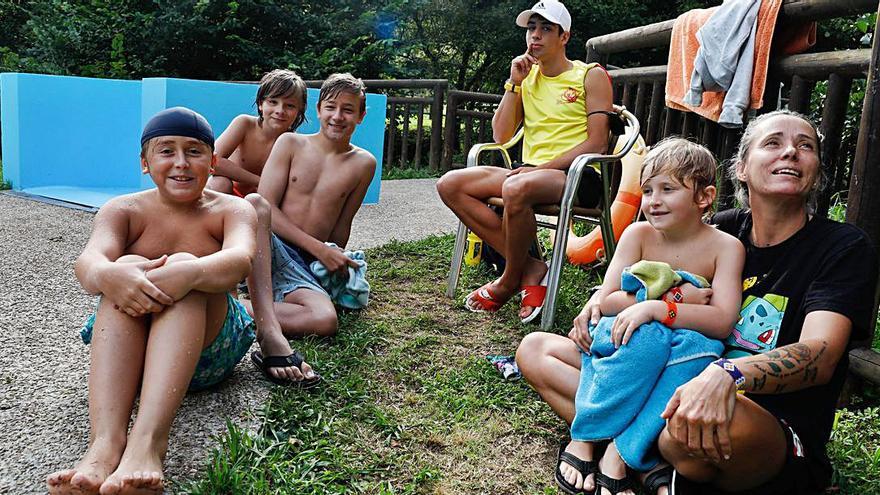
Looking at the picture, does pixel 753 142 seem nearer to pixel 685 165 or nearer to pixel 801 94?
pixel 685 165

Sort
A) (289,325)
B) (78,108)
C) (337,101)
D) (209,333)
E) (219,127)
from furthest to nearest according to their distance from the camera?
(78,108)
(219,127)
(337,101)
(289,325)
(209,333)

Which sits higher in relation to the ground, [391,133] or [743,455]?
[391,133]

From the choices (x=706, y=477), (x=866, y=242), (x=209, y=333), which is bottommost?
(x=706, y=477)

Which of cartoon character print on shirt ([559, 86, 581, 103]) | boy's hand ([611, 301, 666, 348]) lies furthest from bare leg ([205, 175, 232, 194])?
boy's hand ([611, 301, 666, 348])

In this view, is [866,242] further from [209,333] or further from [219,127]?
[219,127]

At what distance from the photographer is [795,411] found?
5.99 ft

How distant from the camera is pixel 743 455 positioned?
166 cm

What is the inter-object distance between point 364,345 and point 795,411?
1.64 meters

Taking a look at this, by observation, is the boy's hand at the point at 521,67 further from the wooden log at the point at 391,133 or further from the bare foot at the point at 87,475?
the wooden log at the point at 391,133

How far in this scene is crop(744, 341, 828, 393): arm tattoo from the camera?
1706 mm

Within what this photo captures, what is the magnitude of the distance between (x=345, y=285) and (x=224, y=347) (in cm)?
117

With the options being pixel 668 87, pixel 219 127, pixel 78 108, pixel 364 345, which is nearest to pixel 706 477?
pixel 364 345

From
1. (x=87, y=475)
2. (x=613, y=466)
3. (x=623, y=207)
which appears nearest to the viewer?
(x=87, y=475)

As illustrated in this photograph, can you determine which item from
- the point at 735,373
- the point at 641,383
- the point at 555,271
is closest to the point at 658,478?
the point at 641,383
